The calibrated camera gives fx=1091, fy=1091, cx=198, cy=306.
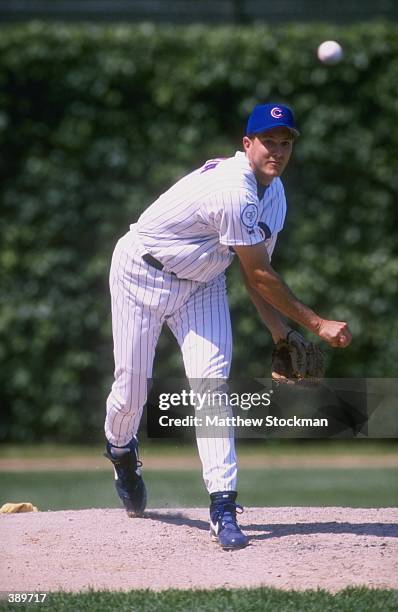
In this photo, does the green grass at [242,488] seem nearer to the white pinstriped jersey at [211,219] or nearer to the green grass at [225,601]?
the white pinstriped jersey at [211,219]

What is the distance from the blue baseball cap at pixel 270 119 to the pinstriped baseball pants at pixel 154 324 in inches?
27.1

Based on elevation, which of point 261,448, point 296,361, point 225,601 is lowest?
point 261,448

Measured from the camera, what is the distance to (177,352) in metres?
10.0

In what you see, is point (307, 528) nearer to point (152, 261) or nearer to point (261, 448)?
point (152, 261)

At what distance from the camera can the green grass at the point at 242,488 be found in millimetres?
7316

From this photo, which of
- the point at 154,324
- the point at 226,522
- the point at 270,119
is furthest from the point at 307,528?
the point at 270,119

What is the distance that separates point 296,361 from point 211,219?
28.0 inches

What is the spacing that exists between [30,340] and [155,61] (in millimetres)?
2808

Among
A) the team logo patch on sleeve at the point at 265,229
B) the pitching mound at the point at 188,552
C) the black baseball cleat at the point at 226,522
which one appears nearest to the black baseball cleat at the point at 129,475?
the pitching mound at the point at 188,552

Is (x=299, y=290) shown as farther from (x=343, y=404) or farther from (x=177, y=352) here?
(x=343, y=404)

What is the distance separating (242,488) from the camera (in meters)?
8.21

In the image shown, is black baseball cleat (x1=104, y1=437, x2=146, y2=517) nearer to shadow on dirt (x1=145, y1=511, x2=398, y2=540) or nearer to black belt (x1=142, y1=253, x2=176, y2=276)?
shadow on dirt (x1=145, y1=511, x2=398, y2=540)

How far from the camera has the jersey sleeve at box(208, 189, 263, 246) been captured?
424cm

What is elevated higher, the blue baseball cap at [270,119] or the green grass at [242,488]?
the blue baseball cap at [270,119]
